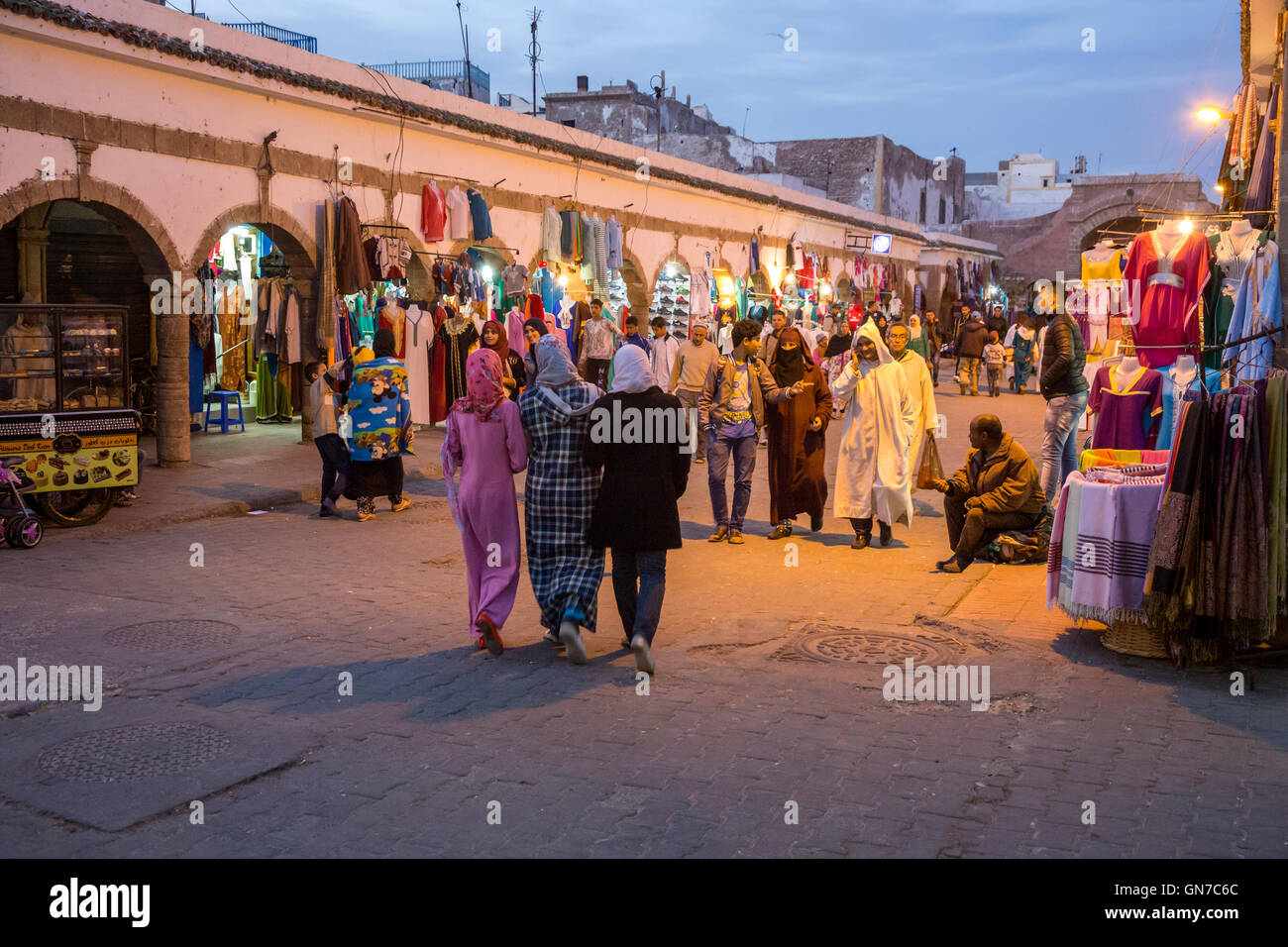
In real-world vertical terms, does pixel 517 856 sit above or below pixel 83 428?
below

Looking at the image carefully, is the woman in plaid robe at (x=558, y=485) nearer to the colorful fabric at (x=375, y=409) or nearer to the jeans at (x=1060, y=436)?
the colorful fabric at (x=375, y=409)

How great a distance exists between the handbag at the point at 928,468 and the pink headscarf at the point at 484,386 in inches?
165

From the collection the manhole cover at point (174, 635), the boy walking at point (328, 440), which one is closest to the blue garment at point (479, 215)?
the boy walking at point (328, 440)

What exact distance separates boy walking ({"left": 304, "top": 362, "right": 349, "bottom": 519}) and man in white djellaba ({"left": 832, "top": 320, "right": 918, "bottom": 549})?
4656 millimetres

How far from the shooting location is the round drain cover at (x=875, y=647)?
6.57m

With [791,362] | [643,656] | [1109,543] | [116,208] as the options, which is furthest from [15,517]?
[1109,543]

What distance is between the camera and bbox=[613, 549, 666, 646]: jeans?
636 cm

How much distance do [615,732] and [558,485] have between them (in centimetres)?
174

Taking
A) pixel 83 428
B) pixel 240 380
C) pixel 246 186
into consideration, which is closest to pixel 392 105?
pixel 246 186

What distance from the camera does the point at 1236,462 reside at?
19.9ft

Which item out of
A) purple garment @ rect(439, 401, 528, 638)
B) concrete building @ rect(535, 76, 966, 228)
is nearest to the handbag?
purple garment @ rect(439, 401, 528, 638)

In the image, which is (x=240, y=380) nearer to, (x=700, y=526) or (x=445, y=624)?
(x=700, y=526)
